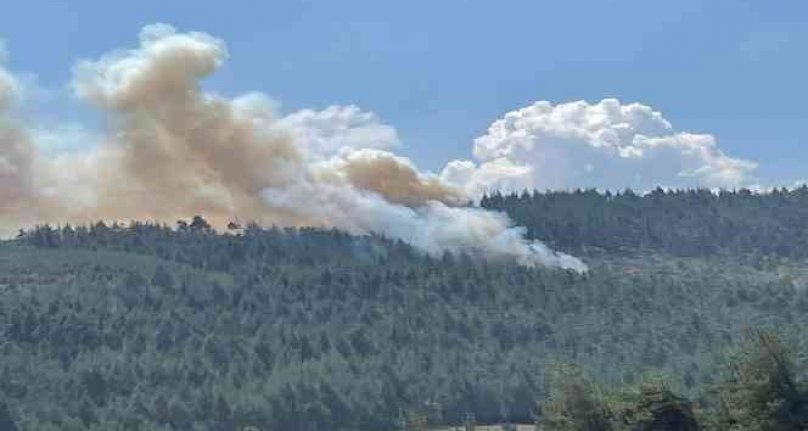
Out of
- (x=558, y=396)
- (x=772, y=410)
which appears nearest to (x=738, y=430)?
(x=772, y=410)

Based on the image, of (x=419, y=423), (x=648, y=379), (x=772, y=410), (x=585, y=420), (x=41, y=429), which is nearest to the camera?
(x=772, y=410)

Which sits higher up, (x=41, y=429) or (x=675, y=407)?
(x=675, y=407)

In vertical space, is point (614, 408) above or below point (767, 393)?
below

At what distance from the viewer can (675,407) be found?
61.4m

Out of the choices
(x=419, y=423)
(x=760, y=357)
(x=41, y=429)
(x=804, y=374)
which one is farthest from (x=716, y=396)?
(x=41, y=429)

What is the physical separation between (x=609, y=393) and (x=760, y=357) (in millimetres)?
14942

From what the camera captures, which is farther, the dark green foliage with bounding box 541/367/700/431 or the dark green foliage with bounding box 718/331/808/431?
the dark green foliage with bounding box 541/367/700/431

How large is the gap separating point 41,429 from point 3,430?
628 centimetres

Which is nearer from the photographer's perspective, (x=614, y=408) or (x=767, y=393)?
(x=767, y=393)

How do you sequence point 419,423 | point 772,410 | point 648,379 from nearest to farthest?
point 772,410 < point 648,379 < point 419,423

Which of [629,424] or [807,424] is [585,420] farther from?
[807,424]

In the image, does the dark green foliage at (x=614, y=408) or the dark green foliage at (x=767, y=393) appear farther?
the dark green foliage at (x=614, y=408)

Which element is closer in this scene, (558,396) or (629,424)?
(629,424)

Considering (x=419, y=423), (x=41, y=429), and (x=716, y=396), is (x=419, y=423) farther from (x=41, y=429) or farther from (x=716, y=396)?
(x=41, y=429)
